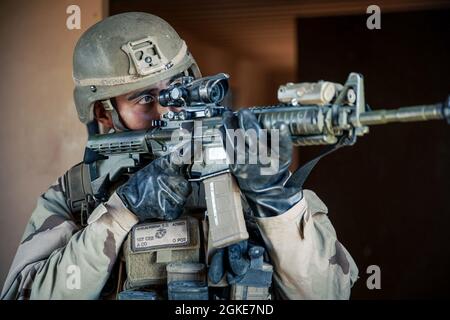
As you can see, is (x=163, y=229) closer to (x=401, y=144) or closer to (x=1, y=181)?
(x=1, y=181)

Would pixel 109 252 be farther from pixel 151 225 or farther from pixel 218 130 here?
pixel 218 130

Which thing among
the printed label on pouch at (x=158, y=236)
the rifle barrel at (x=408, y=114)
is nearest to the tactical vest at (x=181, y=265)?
the printed label on pouch at (x=158, y=236)

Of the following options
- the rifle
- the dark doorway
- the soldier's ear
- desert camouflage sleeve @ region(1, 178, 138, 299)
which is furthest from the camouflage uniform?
the dark doorway

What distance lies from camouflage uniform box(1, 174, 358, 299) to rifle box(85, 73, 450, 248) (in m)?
0.13

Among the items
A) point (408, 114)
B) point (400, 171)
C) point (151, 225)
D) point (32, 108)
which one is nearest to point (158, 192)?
point (151, 225)

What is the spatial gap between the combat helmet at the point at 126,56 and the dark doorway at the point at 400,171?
123 inches

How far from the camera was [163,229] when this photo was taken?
98.7 inches

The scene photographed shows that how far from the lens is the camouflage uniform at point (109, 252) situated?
7.28 feet

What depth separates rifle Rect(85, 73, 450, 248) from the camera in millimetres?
1988

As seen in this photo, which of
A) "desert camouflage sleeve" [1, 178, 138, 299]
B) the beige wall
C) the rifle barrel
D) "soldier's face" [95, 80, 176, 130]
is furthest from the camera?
the beige wall

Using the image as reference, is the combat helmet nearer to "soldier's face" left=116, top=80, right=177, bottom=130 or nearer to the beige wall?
"soldier's face" left=116, top=80, right=177, bottom=130

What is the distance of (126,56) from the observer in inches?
108

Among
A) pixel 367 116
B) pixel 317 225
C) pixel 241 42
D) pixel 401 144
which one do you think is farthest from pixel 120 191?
pixel 241 42

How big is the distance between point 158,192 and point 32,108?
171 cm
